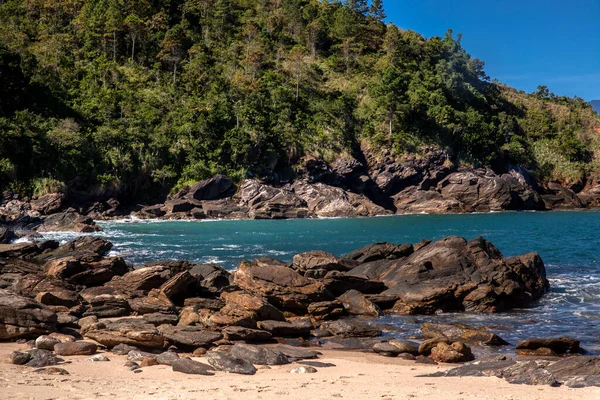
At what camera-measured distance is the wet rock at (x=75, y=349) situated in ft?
40.6

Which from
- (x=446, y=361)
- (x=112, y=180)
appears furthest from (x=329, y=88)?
(x=446, y=361)

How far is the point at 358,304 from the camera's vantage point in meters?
19.1

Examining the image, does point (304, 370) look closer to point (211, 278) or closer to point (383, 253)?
point (211, 278)

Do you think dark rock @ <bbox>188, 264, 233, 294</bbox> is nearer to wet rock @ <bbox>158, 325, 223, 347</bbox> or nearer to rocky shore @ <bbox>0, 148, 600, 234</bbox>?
wet rock @ <bbox>158, 325, 223, 347</bbox>

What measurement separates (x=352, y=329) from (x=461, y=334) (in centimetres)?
312

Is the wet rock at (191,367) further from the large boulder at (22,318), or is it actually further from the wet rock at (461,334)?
the wet rock at (461,334)

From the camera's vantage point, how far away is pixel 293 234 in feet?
152

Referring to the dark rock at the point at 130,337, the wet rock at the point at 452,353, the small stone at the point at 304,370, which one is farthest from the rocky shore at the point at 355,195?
the wet rock at the point at 452,353

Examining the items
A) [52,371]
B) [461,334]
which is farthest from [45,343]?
[461,334]

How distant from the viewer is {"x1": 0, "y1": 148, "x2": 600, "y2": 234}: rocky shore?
211 feet

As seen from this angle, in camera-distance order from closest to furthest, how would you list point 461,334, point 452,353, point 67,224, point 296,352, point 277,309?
point 452,353, point 296,352, point 461,334, point 277,309, point 67,224

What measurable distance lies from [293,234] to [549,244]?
20075mm

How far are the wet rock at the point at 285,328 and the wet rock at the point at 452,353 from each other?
4.02 meters

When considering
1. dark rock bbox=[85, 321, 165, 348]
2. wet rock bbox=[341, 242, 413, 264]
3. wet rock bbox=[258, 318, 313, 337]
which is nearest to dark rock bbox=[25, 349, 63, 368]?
dark rock bbox=[85, 321, 165, 348]
